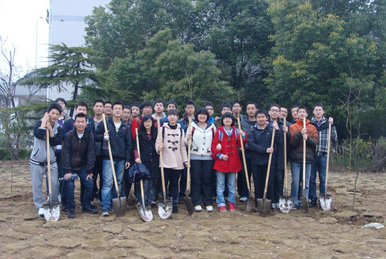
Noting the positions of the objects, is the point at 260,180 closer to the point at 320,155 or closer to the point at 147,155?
the point at 320,155

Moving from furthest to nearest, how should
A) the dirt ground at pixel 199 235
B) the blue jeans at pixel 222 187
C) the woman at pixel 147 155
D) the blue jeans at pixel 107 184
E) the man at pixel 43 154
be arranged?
the blue jeans at pixel 222 187 < the woman at pixel 147 155 < the blue jeans at pixel 107 184 < the man at pixel 43 154 < the dirt ground at pixel 199 235

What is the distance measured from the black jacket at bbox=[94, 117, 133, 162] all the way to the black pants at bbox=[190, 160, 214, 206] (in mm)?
1109

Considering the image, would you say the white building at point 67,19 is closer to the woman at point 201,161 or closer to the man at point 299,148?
the woman at point 201,161

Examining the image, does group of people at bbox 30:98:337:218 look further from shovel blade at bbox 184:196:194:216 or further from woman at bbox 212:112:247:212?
shovel blade at bbox 184:196:194:216

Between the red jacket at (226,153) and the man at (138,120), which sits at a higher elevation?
the man at (138,120)

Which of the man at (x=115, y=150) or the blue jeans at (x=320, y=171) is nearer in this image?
the man at (x=115, y=150)

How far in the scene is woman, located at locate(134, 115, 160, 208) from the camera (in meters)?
5.51

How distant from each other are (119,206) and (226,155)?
1.92 m

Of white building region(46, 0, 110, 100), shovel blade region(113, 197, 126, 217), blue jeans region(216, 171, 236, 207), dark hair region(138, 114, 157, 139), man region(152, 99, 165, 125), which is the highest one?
white building region(46, 0, 110, 100)

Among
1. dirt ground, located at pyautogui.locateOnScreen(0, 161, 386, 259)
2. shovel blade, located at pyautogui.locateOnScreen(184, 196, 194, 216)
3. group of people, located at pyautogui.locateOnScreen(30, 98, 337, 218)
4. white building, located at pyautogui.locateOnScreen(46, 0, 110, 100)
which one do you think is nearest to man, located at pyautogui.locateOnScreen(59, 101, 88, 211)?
group of people, located at pyautogui.locateOnScreen(30, 98, 337, 218)

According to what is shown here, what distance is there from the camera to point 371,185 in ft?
28.5

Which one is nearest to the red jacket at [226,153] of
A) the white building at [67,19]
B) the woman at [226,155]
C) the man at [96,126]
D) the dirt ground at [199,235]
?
the woman at [226,155]

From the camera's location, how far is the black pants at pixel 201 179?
573cm

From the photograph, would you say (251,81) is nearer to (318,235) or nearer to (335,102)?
(335,102)
